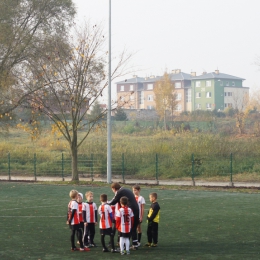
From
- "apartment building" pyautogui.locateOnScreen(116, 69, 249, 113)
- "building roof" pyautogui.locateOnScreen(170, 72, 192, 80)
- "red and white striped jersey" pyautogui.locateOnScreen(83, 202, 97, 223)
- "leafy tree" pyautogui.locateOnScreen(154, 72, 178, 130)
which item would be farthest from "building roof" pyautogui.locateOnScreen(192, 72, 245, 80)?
"red and white striped jersey" pyautogui.locateOnScreen(83, 202, 97, 223)

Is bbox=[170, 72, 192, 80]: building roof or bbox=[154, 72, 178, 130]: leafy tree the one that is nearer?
bbox=[154, 72, 178, 130]: leafy tree

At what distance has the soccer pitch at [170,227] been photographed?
13047mm

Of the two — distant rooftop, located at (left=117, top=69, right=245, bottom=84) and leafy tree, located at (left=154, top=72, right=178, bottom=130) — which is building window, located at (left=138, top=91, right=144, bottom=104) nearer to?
distant rooftop, located at (left=117, top=69, right=245, bottom=84)

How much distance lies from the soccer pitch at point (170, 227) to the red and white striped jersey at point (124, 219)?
2.01 ft

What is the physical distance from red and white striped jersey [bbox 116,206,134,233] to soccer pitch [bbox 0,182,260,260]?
2.01 ft

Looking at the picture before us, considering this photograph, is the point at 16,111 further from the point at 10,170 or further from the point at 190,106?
the point at 190,106

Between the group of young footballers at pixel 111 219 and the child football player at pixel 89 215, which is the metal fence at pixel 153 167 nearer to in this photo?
the group of young footballers at pixel 111 219

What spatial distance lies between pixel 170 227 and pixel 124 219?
4.60 m

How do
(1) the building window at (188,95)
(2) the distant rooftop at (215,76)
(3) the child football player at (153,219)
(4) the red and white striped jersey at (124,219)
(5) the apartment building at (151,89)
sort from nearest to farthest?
(4) the red and white striped jersey at (124,219), (3) the child football player at (153,219), (2) the distant rooftop at (215,76), (5) the apartment building at (151,89), (1) the building window at (188,95)

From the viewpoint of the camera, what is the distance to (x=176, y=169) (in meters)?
34.8

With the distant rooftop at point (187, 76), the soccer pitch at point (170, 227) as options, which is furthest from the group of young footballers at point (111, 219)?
the distant rooftop at point (187, 76)

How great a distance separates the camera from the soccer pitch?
1305 centimetres

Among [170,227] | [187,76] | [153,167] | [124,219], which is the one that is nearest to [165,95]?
[153,167]

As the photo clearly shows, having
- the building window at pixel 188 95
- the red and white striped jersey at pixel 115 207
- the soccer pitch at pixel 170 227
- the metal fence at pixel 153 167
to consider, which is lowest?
the soccer pitch at pixel 170 227
